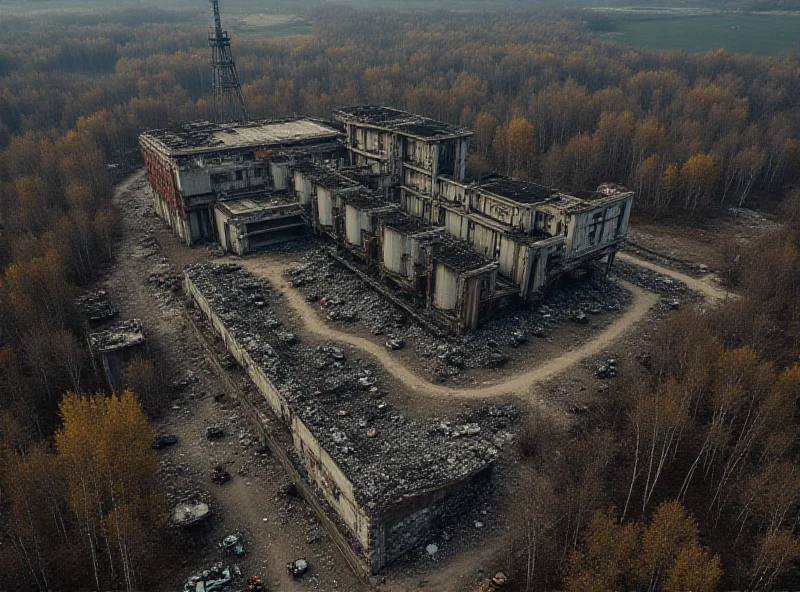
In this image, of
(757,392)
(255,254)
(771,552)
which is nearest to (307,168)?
(255,254)

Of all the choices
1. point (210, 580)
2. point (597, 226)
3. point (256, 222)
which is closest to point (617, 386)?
point (597, 226)

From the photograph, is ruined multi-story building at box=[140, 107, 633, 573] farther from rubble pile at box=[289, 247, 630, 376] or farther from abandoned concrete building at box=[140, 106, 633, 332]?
rubble pile at box=[289, 247, 630, 376]

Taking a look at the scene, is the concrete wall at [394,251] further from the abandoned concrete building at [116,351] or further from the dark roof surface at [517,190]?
the abandoned concrete building at [116,351]

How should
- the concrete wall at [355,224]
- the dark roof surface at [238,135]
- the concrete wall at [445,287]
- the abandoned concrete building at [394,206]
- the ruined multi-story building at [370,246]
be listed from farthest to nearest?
the dark roof surface at [238,135] < the concrete wall at [355,224] < the abandoned concrete building at [394,206] < the concrete wall at [445,287] < the ruined multi-story building at [370,246]

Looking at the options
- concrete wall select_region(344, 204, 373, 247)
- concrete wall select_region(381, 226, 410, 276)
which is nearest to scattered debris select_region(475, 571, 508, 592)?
concrete wall select_region(381, 226, 410, 276)

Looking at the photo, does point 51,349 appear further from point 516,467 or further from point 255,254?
point 516,467

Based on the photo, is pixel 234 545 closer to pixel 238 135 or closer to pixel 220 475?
pixel 220 475

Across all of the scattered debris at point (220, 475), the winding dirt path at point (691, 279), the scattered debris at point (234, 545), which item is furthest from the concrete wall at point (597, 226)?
the scattered debris at point (234, 545)
